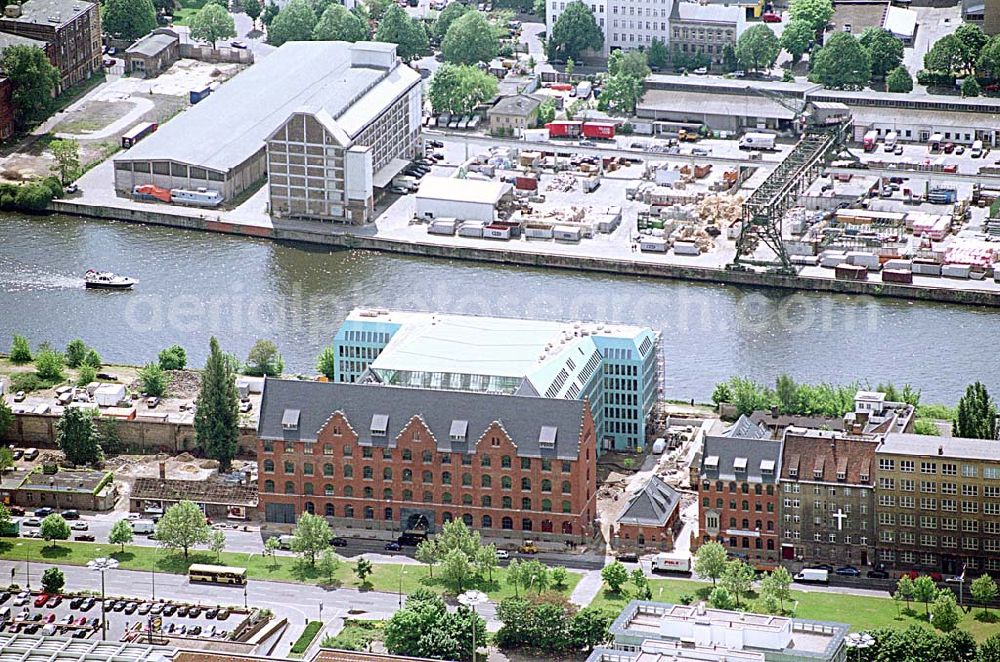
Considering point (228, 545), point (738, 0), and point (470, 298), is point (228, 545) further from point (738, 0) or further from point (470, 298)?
point (738, 0)

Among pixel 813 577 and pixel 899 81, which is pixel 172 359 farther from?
pixel 899 81

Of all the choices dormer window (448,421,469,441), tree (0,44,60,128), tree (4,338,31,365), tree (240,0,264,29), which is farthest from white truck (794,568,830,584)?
tree (240,0,264,29)

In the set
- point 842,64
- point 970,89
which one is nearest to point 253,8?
point 842,64

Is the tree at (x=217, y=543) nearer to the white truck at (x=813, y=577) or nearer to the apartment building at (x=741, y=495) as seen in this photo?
the apartment building at (x=741, y=495)

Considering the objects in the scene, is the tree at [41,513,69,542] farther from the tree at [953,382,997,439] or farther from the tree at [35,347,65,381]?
the tree at [953,382,997,439]

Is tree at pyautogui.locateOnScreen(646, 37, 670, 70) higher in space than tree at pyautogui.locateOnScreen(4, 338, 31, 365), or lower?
higher
